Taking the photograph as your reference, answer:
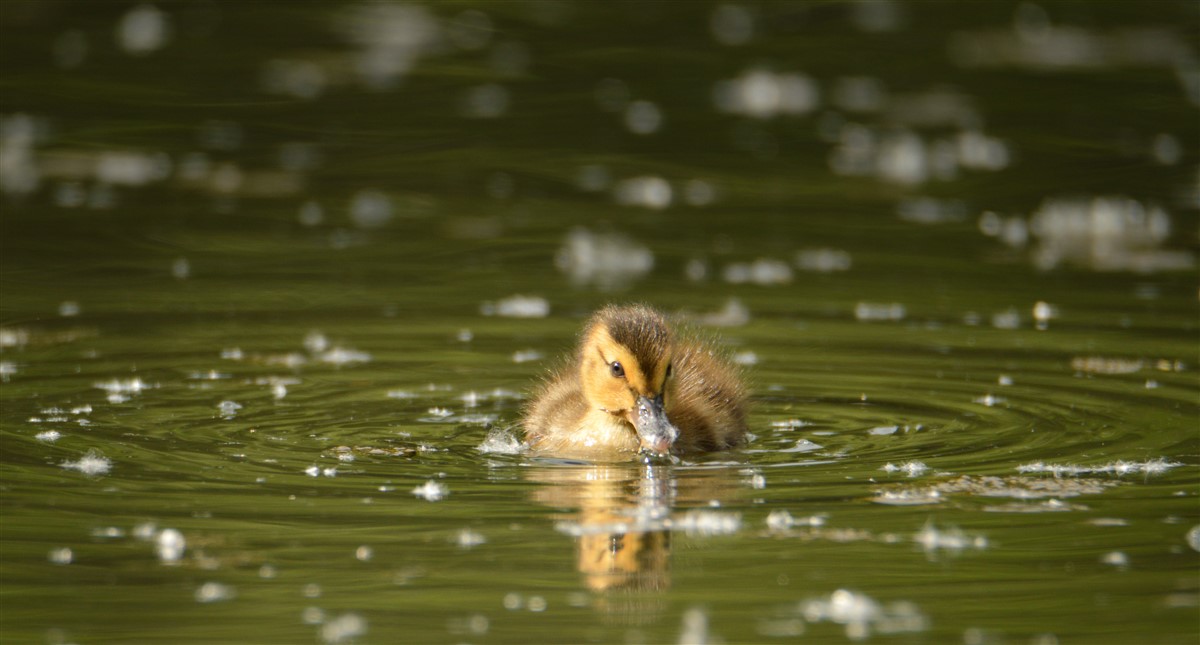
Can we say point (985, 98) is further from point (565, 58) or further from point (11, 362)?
point (11, 362)

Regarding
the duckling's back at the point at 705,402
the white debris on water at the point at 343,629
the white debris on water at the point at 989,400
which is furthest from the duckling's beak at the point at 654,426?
the white debris on water at the point at 343,629

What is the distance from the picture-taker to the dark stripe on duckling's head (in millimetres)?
7293

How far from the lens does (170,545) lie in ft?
19.1

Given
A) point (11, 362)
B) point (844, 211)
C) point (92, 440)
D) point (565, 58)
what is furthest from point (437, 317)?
point (565, 58)

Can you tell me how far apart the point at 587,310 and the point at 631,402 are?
315 cm

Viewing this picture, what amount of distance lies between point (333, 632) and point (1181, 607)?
7.71 ft

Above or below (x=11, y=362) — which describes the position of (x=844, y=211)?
above

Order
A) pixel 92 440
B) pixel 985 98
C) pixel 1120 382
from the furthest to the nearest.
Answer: pixel 985 98, pixel 1120 382, pixel 92 440

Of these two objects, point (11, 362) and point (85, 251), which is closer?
point (11, 362)

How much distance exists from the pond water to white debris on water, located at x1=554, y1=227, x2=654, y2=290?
0.04 m

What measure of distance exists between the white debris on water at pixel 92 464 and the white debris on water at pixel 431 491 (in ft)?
3.92

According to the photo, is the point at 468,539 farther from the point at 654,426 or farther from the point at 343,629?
the point at 654,426

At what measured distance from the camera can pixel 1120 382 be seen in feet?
28.2

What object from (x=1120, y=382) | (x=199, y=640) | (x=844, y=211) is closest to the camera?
(x=199, y=640)
